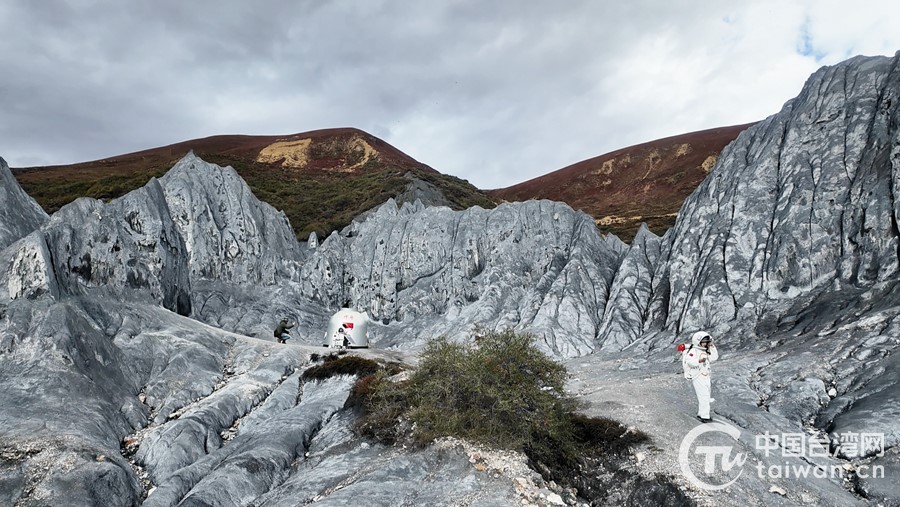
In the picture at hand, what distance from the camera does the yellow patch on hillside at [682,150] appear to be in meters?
116

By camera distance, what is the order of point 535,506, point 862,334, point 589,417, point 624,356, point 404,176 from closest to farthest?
point 535,506, point 589,417, point 862,334, point 624,356, point 404,176

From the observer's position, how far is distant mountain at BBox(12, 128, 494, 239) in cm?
7856

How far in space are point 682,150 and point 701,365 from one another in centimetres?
11668

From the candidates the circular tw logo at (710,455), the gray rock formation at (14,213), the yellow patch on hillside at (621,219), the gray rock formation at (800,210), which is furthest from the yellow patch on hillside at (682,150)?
the gray rock formation at (14,213)

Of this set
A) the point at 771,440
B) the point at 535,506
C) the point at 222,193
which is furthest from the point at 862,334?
the point at 222,193

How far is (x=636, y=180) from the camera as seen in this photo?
116 m

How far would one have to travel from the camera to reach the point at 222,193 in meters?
55.2

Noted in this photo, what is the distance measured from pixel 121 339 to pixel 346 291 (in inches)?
1083

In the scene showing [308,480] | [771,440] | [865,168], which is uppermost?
[865,168]

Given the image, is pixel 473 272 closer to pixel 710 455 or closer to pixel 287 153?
pixel 710 455

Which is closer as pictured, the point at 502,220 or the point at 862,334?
the point at 862,334

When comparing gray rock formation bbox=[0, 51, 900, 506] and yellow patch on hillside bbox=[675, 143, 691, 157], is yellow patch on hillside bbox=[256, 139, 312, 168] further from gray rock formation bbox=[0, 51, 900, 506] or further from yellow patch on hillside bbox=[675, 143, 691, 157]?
yellow patch on hillside bbox=[675, 143, 691, 157]

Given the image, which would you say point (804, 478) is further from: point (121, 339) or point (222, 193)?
point (222, 193)

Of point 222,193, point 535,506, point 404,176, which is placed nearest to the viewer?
point 535,506
